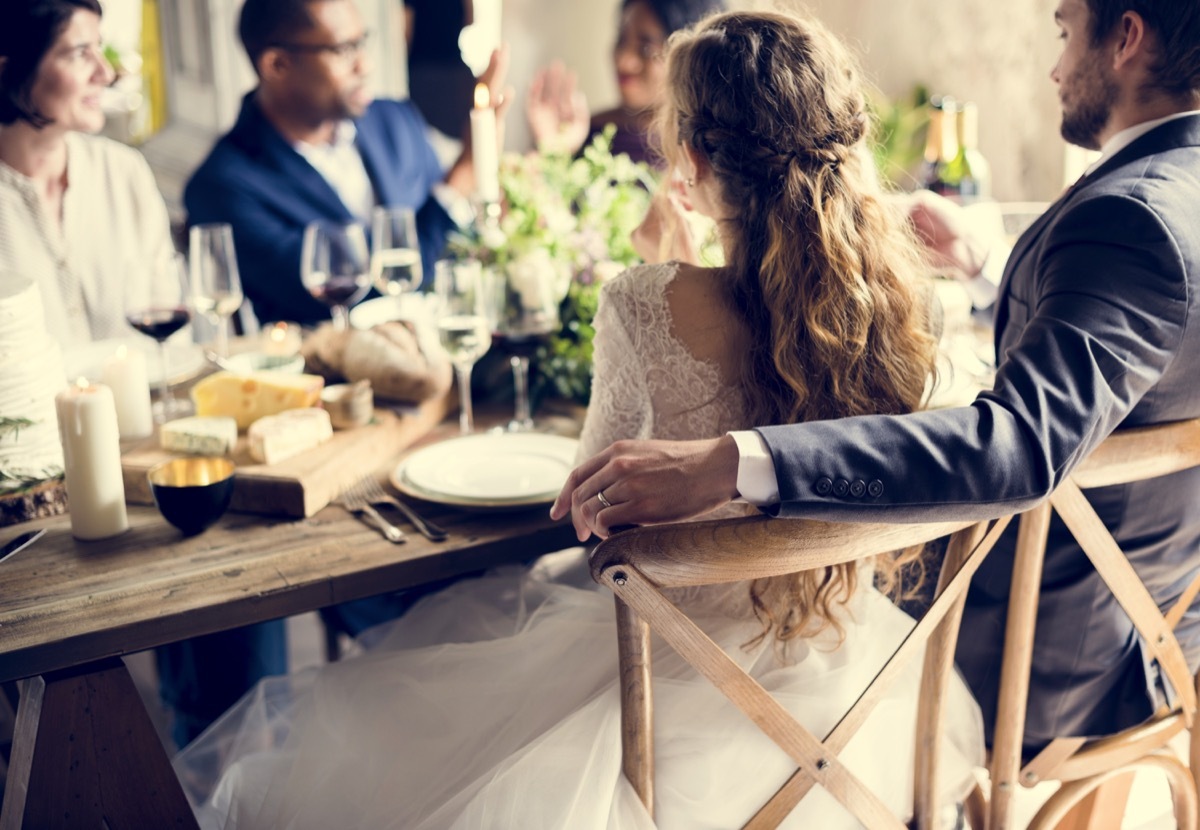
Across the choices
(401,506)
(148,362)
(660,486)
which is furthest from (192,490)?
(148,362)

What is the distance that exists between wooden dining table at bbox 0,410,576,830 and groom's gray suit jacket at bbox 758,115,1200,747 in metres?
0.52

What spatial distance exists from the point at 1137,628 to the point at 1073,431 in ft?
1.23

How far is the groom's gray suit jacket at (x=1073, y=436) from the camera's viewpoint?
2.89 ft

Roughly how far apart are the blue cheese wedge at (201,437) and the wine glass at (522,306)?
1.36 feet

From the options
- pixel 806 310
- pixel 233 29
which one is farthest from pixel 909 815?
pixel 233 29

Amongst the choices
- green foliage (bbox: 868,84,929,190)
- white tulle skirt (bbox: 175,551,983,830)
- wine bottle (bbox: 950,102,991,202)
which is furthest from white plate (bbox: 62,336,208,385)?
green foliage (bbox: 868,84,929,190)

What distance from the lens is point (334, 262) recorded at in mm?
1896

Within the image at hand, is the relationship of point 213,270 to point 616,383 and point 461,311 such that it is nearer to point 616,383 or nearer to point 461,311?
point 461,311

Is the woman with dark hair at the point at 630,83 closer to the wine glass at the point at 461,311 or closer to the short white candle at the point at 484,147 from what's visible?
the short white candle at the point at 484,147

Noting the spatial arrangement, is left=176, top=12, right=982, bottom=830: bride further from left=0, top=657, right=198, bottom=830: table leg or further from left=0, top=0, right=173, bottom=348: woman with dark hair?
left=0, top=0, right=173, bottom=348: woman with dark hair

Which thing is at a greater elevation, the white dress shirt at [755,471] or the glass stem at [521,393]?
the white dress shirt at [755,471]

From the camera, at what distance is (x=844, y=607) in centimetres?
118

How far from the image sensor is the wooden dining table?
1050 mm

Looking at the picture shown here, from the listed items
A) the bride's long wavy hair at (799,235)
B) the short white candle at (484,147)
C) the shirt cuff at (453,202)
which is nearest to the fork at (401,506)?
the bride's long wavy hair at (799,235)
